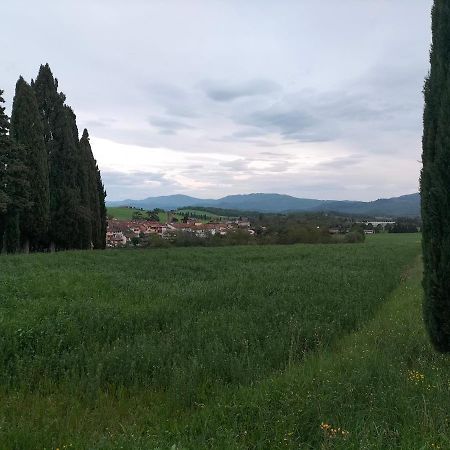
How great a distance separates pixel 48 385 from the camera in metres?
5.16

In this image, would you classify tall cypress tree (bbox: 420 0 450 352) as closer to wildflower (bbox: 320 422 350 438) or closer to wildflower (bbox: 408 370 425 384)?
wildflower (bbox: 408 370 425 384)

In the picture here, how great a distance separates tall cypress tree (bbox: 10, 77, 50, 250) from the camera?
85.4 feet

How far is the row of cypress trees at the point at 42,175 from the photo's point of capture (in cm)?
2425

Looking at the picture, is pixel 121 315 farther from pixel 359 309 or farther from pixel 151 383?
pixel 359 309

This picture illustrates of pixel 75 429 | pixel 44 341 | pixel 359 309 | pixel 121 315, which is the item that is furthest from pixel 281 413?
pixel 359 309

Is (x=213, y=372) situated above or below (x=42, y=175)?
below

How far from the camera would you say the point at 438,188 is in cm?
523

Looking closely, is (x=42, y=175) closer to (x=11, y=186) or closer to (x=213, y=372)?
(x=11, y=186)

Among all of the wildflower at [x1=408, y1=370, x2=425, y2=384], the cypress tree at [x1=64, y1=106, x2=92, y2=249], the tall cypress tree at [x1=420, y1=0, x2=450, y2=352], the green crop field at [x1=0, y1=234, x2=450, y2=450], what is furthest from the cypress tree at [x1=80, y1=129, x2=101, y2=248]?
the wildflower at [x1=408, y1=370, x2=425, y2=384]

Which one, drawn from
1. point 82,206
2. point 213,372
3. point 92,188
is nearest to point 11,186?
point 82,206

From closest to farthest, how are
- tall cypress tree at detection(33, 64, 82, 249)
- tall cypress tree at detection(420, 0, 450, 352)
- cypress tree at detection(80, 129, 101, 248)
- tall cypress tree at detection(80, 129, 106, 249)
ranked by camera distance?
tall cypress tree at detection(420, 0, 450, 352) < tall cypress tree at detection(33, 64, 82, 249) < cypress tree at detection(80, 129, 101, 248) < tall cypress tree at detection(80, 129, 106, 249)

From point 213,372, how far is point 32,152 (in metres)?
24.8

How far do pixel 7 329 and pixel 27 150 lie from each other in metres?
22.2

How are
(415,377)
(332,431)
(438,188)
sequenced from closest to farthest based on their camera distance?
(332,431) < (415,377) < (438,188)
